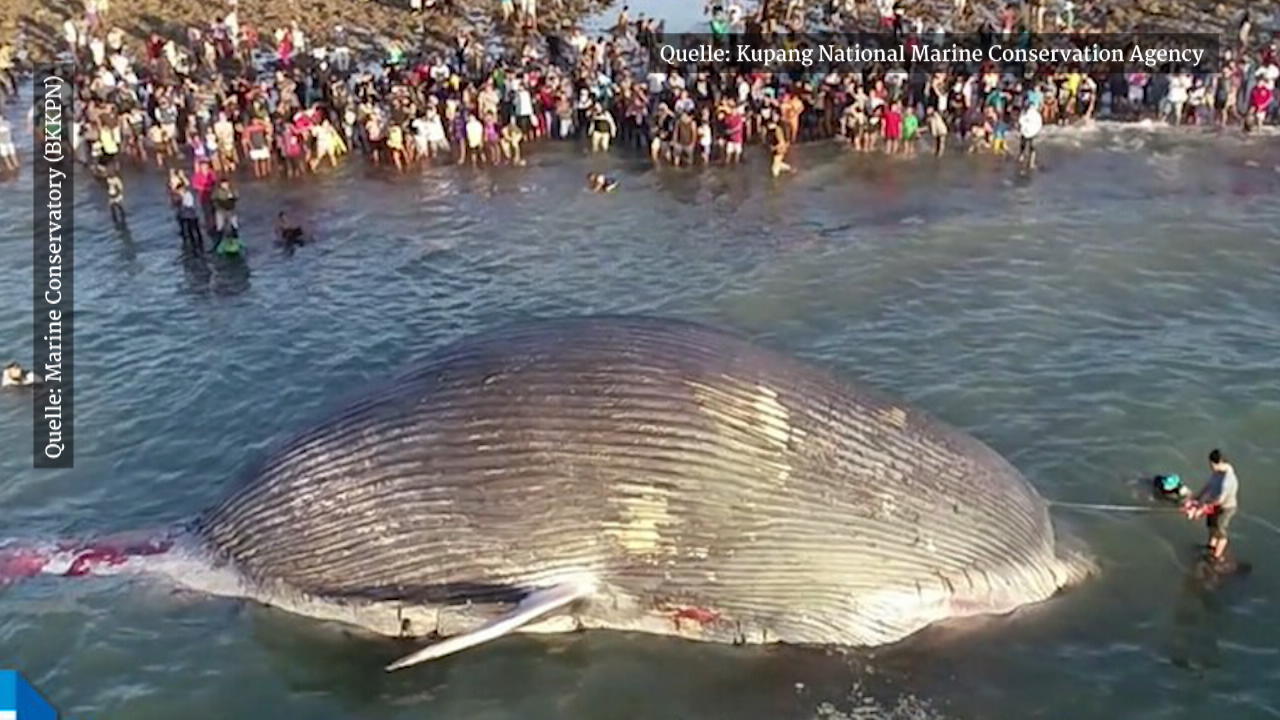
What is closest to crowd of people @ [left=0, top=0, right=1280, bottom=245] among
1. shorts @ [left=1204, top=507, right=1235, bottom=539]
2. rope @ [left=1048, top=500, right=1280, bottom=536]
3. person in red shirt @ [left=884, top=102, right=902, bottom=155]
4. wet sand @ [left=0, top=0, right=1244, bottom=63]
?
person in red shirt @ [left=884, top=102, right=902, bottom=155]

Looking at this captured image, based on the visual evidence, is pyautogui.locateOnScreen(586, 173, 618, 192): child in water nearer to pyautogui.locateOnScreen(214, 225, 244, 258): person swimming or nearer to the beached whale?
pyautogui.locateOnScreen(214, 225, 244, 258): person swimming

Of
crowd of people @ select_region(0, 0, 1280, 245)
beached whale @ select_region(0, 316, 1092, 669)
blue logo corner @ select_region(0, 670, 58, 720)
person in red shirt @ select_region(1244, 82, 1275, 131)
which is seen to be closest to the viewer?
beached whale @ select_region(0, 316, 1092, 669)

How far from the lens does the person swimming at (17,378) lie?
25.2m

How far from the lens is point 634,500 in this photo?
13.5 m

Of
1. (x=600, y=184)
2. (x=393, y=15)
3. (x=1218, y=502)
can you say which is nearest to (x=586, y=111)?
(x=600, y=184)

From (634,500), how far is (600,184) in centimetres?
2389

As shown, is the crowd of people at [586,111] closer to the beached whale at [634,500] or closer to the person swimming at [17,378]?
the person swimming at [17,378]

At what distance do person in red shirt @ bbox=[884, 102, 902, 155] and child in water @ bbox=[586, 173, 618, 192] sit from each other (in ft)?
28.5

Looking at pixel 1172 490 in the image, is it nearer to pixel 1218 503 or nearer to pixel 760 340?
pixel 1218 503

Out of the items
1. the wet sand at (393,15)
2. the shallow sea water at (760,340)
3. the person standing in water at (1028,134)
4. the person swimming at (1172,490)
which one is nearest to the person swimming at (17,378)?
the shallow sea water at (760,340)

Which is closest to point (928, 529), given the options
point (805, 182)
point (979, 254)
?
point (979, 254)

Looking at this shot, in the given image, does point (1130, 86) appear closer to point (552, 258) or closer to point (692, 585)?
point (552, 258)

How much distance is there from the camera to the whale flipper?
13148mm

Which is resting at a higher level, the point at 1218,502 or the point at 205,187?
the point at 205,187
